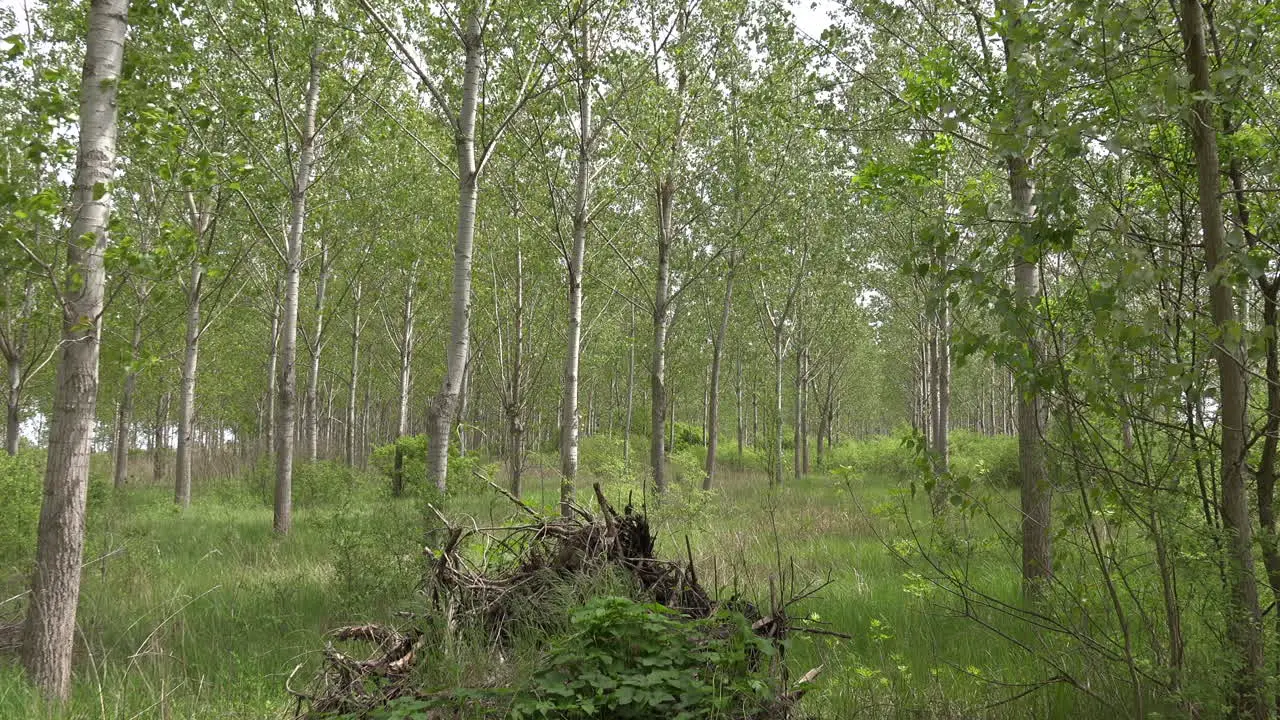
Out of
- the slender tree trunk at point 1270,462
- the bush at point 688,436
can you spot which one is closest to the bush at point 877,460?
the bush at point 688,436

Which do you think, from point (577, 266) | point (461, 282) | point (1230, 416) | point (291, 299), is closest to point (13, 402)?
point (291, 299)

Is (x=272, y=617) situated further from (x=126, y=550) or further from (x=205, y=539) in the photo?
(x=205, y=539)

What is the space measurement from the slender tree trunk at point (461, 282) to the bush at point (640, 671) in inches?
141

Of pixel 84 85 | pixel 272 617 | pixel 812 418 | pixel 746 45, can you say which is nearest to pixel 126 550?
pixel 272 617

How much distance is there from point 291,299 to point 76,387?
19.7ft

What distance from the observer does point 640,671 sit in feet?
8.75

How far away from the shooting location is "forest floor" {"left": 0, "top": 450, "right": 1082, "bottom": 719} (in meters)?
3.71

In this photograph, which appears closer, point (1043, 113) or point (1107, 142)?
point (1107, 142)

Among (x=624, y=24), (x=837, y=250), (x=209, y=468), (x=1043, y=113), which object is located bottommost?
(x=209, y=468)

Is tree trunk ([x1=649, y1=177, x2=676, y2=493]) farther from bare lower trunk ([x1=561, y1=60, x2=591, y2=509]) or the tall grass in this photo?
bare lower trunk ([x1=561, y1=60, x2=591, y2=509])

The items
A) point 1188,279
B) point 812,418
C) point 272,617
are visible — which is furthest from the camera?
point 812,418

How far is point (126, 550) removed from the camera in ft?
24.6

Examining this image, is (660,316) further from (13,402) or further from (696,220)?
(13,402)

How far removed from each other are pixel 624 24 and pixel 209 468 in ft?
67.3
